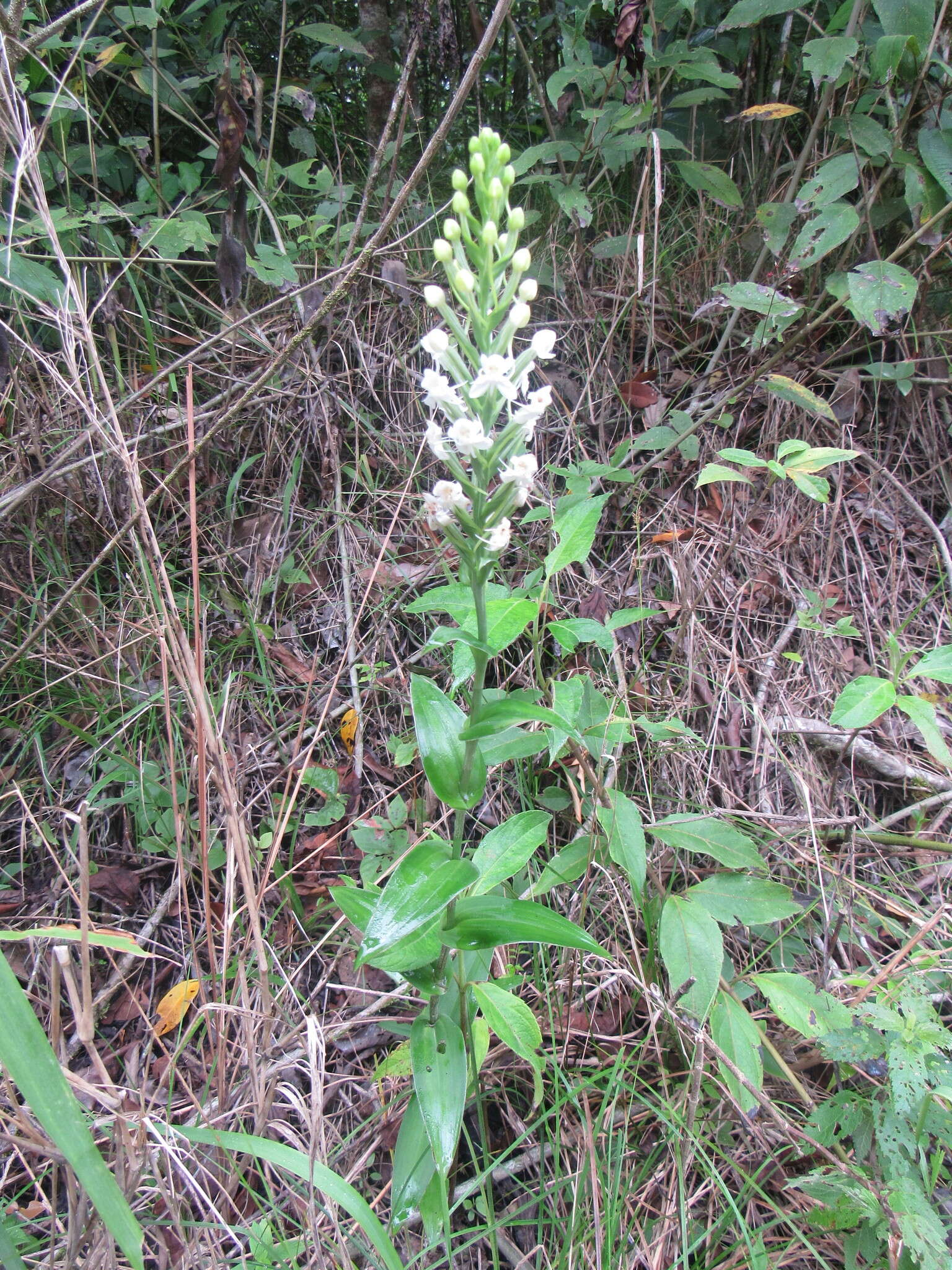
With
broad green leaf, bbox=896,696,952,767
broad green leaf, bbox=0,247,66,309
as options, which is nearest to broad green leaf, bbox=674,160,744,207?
broad green leaf, bbox=896,696,952,767

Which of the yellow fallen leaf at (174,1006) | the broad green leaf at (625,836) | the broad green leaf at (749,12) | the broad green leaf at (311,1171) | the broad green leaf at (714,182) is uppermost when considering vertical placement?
the broad green leaf at (749,12)

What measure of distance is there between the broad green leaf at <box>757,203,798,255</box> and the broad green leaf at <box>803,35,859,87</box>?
419mm

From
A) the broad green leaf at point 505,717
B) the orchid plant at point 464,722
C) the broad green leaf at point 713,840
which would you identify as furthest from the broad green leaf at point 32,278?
the broad green leaf at point 713,840

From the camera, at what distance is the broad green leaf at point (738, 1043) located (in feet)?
5.42

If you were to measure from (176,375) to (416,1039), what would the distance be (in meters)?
3.12

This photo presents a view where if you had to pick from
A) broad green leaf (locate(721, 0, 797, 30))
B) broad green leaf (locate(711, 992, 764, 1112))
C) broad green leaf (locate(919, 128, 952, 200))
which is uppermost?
broad green leaf (locate(721, 0, 797, 30))

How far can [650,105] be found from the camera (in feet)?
9.73

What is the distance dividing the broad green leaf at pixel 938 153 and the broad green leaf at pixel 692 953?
288 centimetres

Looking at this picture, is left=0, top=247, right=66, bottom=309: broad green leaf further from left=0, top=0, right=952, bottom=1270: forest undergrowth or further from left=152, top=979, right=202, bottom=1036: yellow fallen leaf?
left=152, top=979, right=202, bottom=1036: yellow fallen leaf

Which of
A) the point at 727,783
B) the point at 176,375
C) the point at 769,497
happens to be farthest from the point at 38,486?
the point at 769,497

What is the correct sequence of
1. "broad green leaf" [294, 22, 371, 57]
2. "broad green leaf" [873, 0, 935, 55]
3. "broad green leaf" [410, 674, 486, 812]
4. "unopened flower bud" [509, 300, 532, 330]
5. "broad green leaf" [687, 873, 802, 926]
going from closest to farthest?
"unopened flower bud" [509, 300, 532, 330] → "broad green leaf" [410, 674, 486, 812] → "broad green leaf" [687, 873, 802, 926] → "broad green leaf" [873, 0, 935, 55] → "broad green leaf" [294, 22, 371, 57]

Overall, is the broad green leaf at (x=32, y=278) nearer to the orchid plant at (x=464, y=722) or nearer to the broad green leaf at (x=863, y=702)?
the orchid plant at (x=464, y=722)

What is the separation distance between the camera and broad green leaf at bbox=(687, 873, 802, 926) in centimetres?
185

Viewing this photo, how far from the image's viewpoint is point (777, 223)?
2.88 metres
